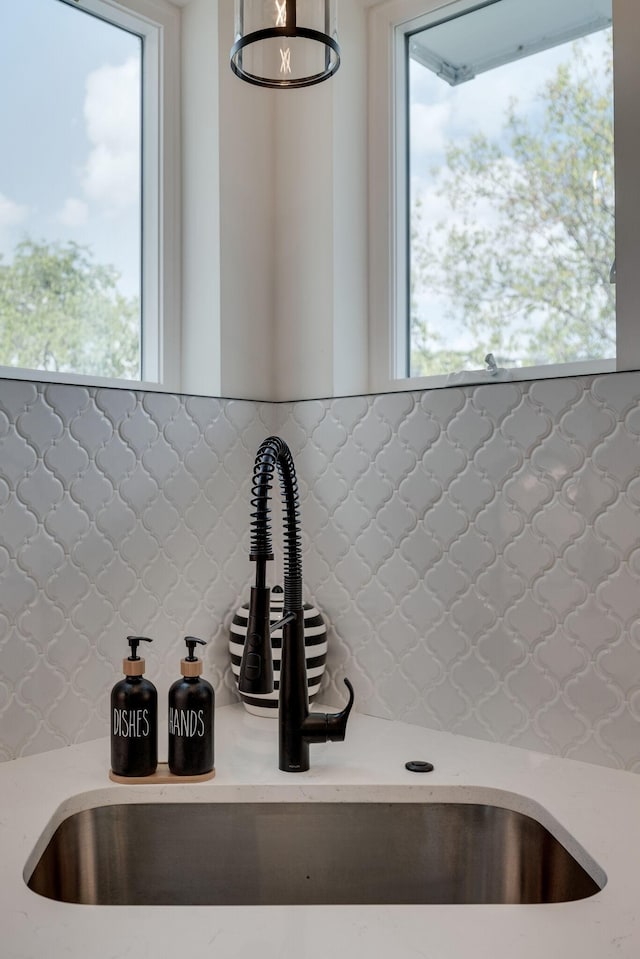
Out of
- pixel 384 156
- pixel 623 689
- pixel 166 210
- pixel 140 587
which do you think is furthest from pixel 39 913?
pixel 384 156

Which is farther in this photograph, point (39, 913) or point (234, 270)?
point (234, 270)

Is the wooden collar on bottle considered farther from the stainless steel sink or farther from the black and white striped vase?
the black and white striped vase

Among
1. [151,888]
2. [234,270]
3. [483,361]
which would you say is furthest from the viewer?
[234,270]

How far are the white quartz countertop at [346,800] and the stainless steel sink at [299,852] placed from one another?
0.08 ft

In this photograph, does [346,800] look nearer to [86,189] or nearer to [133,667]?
[133,667]

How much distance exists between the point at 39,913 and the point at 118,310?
114cm

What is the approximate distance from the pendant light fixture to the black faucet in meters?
0.51

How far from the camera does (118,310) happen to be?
1.67 m

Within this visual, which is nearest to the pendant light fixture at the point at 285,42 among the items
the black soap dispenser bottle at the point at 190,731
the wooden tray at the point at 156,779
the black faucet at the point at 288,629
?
the black faucet at the point at 288,629

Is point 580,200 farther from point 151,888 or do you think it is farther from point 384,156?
point 151,888

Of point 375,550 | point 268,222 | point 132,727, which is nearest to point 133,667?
point 132,727

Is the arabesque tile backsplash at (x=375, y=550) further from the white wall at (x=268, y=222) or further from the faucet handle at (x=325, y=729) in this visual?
the faucet handle at (x=325, y=729)

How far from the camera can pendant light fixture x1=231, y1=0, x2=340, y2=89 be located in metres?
1.08

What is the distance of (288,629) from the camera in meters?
1.31
